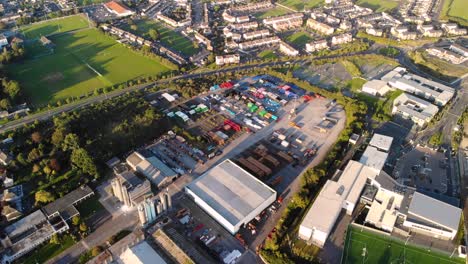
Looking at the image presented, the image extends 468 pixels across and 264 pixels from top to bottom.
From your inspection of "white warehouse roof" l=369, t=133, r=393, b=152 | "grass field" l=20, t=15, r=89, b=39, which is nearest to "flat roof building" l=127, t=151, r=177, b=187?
"white warehouse roof" l=369, t=133, r=393, b=152

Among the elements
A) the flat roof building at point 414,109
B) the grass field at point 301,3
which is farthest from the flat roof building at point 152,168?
the grass field at point 301,3

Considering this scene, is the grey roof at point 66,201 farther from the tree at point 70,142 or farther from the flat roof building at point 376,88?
the flat roof building at point 376,88

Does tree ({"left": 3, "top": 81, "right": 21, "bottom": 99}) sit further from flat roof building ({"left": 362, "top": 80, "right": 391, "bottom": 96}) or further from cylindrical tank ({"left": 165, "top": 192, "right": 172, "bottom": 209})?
flat roof building ({"left": 362, "top": 80, "right": 391, "bottom": 96})

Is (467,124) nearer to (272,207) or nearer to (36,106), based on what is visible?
(272,207)

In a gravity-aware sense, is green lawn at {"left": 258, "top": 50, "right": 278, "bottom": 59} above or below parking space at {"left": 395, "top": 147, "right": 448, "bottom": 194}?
above

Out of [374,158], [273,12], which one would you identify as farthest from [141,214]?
[273,12]
